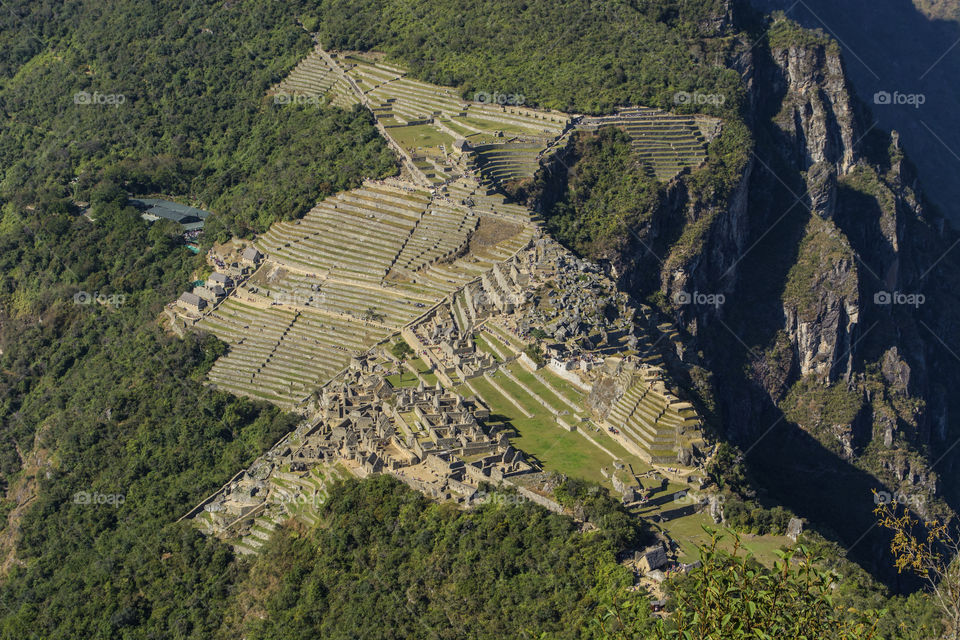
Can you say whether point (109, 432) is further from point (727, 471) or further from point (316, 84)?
point (316, 84)

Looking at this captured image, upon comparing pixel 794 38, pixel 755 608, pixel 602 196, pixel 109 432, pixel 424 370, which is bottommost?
pixel 109 432

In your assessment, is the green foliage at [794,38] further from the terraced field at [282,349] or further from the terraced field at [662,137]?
the terraced field at [282,349]

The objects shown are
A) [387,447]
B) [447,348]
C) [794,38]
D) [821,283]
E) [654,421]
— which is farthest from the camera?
[794,38]

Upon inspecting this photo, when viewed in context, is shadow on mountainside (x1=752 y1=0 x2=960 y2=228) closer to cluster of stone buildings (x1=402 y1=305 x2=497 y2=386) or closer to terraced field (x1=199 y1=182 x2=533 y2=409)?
terraced field (x1=199 y1=182 x2=533 y2=409)

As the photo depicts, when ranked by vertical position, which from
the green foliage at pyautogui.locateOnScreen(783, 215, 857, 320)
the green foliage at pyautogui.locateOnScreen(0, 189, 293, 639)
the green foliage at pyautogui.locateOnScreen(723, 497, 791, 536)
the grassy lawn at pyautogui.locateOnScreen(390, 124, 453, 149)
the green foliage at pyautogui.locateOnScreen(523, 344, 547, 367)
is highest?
the green foliage at pyautogui.locateOnScreen(723, 497, 791, 536)

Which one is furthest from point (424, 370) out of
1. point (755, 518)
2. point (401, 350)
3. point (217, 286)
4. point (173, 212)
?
point (173, 212)

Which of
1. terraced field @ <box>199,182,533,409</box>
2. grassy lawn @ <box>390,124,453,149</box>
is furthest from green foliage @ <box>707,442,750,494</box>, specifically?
grassy lawn @ <box>390,124,453,149</box>

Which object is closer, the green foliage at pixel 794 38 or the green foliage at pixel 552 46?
the green foliage at pixel 552 46

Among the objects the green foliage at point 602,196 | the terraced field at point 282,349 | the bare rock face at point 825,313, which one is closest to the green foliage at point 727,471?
the terraced field at point 282,349
